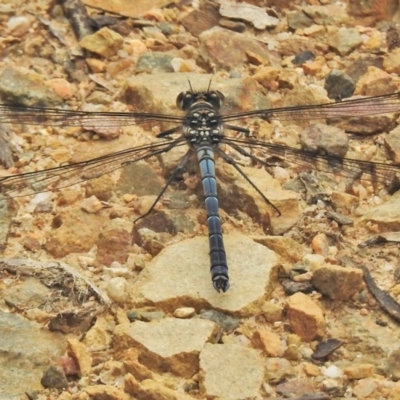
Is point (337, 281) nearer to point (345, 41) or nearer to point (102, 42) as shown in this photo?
point (345, 41)

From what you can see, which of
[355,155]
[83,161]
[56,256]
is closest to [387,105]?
[355,155]

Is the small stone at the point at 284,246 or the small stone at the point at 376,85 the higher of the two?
the small stone at the point at 376,85

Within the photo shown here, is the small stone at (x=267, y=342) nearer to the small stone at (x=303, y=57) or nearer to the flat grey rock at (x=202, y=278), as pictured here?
the flat grey rock at (x=202, y=278)

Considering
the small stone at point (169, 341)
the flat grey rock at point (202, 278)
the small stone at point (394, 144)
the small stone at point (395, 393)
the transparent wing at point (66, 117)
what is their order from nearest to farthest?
the small stone at point (395, 393) < the small stone at point (169, 341) < the flat grey rock at point (202, 278) < the small stone at point (394, 144) < the transparent wing at point (66, 117)

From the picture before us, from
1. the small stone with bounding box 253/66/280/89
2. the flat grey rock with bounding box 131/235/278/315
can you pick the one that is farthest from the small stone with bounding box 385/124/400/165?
the flat grey rock with bounding box 131/235/278/315

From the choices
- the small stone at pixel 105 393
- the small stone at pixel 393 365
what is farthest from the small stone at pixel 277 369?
the small stone at pixel 105 393

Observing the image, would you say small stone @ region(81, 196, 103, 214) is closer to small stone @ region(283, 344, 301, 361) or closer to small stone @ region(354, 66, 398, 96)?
small stone @ region(283, 344, 301, 361)

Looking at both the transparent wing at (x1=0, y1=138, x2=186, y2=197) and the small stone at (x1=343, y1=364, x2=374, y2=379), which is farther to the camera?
the transparent wing at (x1=0, y1=138, x2=186, y2=197)

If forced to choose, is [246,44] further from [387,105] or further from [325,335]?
[325,335]
